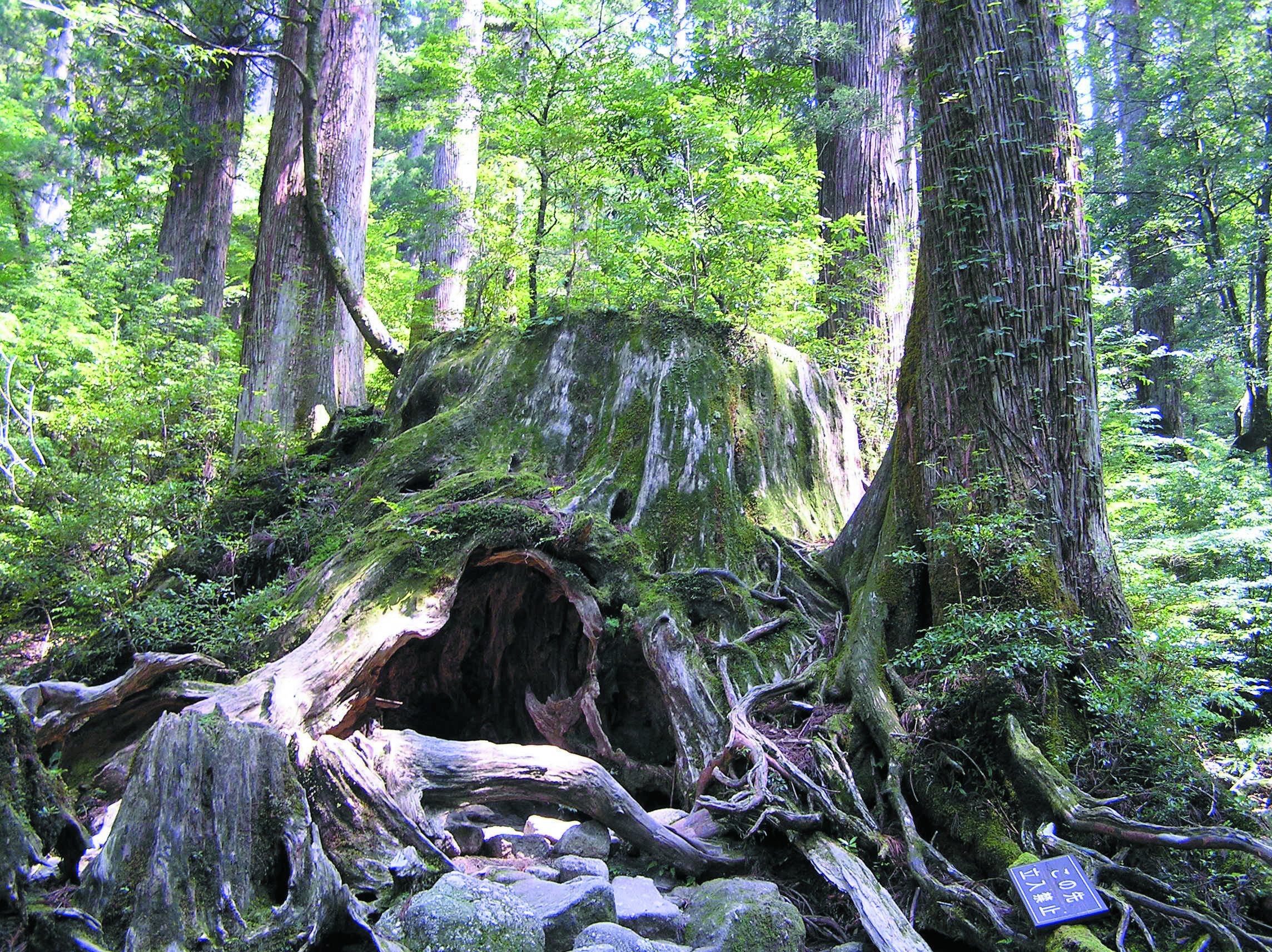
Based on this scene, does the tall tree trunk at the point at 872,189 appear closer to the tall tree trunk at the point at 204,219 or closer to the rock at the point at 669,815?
the rock at the point at 669,815

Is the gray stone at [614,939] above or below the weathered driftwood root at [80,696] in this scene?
below

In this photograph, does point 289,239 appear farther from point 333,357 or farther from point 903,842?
point 903,842

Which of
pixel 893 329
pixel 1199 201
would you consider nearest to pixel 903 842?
pixel 893 329

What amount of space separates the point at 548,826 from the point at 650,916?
1.50 meters

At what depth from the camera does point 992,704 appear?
3867 millimetres

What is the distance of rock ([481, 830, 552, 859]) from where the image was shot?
4.32 m

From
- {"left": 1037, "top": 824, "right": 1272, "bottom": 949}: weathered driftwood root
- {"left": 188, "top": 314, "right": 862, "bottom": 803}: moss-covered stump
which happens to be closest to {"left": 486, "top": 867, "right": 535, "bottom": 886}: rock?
{"left": 188, "top": 314, "right": 862, "bottom": 803}: moss-covered stump

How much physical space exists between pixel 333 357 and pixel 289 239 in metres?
1.39

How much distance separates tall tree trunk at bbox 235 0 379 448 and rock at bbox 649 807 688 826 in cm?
590

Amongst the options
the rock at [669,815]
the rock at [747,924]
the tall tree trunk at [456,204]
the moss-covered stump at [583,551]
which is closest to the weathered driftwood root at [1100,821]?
the rock at [747,924]

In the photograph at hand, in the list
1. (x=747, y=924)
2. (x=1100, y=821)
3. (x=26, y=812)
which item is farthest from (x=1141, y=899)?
(x=26, y=812)

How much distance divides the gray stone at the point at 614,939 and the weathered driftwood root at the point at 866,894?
0.87 m

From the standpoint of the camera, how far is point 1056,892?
3098 millimetres

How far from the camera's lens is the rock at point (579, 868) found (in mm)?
3811
